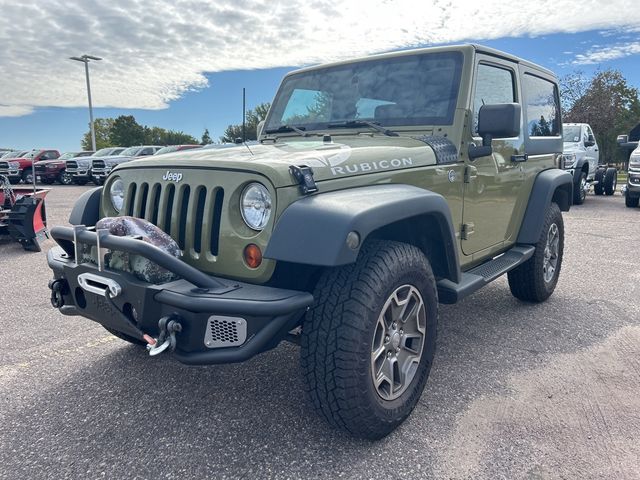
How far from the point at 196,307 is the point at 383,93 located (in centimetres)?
213

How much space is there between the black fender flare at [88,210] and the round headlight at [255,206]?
123cm

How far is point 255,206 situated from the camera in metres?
2.33

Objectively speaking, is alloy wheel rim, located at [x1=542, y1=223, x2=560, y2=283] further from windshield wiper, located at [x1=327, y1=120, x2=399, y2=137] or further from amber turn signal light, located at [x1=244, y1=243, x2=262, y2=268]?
amber turn signal light, located at [x1=244, y1=243, x2=262, y2=268]

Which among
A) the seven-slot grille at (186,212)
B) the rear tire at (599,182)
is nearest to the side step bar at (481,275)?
the seven-slot grille at (186,212)

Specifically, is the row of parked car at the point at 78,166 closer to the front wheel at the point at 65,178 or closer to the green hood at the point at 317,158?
the front wheel at the point at 65,178

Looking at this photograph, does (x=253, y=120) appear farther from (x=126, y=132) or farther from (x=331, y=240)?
(x=126, y=132)

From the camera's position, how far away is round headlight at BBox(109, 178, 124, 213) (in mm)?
2965

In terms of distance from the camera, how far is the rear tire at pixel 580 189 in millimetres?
13156

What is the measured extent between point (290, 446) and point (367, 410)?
0.44 m

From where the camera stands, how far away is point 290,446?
2.46m

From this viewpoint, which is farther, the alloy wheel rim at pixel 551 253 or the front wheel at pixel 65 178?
the front wheel at pixel 65 178

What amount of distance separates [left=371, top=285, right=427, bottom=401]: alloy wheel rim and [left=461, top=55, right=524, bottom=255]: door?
93cm

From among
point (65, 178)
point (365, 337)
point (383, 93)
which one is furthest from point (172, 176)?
point (65, 178)

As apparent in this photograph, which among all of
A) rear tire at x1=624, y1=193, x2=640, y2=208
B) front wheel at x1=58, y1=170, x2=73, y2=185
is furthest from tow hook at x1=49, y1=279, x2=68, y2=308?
front wheel at x1=58, y1=170, x2=73, y2=185
